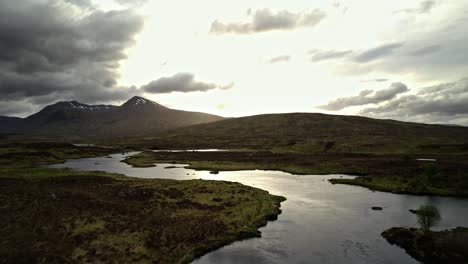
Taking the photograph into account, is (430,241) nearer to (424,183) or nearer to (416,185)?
(416,185)

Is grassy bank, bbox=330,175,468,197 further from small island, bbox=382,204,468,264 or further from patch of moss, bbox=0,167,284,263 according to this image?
patch of moss, bbox=0,167,284,263

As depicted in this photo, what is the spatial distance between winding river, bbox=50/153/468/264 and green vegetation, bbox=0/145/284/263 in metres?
3.06

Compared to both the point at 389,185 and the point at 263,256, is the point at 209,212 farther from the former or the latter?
the point at 389,185

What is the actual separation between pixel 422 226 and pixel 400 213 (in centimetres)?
976

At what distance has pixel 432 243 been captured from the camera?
131 ft

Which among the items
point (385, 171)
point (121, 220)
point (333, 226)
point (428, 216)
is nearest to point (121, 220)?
point (121, 220)

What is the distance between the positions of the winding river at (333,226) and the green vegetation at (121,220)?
306 centimetres

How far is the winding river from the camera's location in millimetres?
38656

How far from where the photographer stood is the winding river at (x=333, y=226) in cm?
3866

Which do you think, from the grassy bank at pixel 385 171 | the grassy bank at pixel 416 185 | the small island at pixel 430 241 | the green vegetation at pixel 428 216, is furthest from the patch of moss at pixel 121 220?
the grassy bank at pixel 385 171

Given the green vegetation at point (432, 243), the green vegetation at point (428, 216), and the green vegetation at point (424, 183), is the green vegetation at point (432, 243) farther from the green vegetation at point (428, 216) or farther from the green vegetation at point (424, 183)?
the green vegetation at point (424, 183)

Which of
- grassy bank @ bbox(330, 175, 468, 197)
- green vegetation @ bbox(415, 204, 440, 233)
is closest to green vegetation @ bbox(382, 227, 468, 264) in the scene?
green vegetation @ bbox(415, 204, 440, 233)

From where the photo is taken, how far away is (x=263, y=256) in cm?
3862

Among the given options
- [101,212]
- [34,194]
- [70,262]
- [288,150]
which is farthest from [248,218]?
[288,150]
